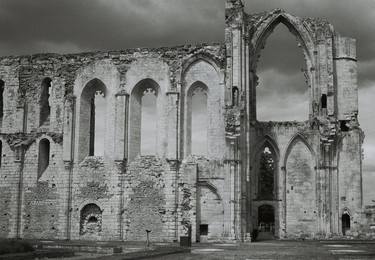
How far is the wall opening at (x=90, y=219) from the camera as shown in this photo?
30.4 m

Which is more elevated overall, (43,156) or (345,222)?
(43,156)

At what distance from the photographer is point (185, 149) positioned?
29.9m

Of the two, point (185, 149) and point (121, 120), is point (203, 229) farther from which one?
point (121, 120)

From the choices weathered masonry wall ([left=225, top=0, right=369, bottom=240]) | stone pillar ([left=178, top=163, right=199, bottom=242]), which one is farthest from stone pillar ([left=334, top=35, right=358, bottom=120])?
stone pillar ([left=178, top=163, right=199, bottom=242])

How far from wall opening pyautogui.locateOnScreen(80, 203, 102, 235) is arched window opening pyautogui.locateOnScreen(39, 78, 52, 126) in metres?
5.52

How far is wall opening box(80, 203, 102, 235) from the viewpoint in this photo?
30.4 metres

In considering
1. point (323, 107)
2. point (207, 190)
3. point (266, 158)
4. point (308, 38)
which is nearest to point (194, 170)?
point (207, 190)

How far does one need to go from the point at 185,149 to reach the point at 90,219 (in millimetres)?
6180

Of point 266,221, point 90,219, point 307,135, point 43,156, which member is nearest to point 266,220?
point 266,221

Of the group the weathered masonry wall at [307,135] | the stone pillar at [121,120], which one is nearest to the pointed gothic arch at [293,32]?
the weathered masonry wall at [307,135]

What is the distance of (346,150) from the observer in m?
29.9

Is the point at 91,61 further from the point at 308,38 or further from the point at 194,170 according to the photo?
the point at 308,38

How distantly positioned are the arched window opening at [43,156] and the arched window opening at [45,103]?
3.66 ft

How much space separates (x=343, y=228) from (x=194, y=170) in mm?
8005
